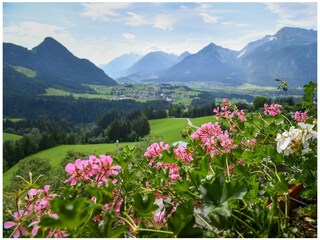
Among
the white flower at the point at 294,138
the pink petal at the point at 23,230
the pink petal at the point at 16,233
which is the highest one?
the white flower at the point at 294,138

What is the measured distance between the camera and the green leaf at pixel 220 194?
3.15 feet

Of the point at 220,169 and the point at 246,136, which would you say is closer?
the point at 220,169

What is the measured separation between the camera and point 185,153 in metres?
1.80

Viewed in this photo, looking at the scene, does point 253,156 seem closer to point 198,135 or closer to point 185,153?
point 185,153

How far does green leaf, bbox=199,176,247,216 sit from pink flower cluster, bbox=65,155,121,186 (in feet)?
1.28

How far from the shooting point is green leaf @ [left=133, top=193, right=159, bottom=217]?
3.16 feet

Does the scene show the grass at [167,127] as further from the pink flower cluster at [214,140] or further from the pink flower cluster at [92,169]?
the pink flower cluster at [92,169]

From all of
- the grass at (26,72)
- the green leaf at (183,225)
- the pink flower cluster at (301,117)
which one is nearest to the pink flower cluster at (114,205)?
the green leaf at (183,225)

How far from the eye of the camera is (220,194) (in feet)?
3.19

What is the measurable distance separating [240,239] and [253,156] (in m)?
0.51

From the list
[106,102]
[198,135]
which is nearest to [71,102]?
[106,102]

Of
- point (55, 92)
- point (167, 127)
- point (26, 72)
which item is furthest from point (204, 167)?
point (26, 72)

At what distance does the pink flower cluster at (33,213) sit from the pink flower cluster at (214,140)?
936 millimetres

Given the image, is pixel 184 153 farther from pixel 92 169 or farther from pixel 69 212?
pixel 69 212
